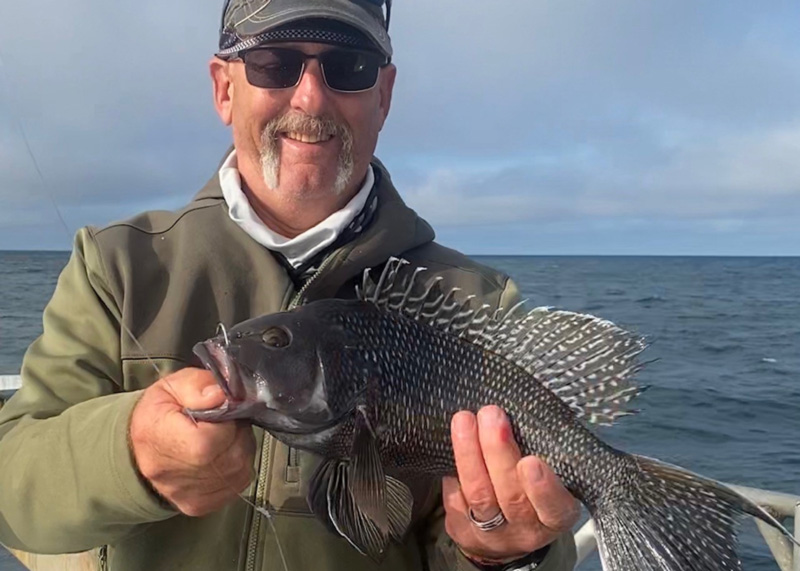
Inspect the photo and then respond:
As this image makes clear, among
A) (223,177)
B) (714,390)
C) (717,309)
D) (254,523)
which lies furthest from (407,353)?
(717,309)

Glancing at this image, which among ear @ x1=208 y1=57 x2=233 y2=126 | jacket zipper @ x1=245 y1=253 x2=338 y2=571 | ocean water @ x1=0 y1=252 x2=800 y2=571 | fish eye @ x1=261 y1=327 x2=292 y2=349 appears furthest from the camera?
ocean water @ x1=0 y1=252 x2=800 y2=571

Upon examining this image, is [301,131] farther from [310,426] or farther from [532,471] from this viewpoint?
[532,471]

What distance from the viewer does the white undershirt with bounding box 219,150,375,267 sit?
10.7 ft

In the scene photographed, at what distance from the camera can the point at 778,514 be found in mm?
4086

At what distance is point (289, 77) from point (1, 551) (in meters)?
6.84

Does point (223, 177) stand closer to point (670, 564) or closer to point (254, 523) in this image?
point (254, 523)

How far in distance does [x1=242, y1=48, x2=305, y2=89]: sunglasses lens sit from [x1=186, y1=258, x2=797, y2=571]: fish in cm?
105

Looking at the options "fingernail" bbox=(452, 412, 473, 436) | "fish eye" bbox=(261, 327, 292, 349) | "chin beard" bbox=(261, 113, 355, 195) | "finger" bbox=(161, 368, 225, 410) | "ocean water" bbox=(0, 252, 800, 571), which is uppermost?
"chin beard" bbox=(261, 113, 355, 195)

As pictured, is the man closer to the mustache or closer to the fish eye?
the mustache

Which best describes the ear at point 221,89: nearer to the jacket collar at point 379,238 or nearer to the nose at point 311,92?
the jacket collar at point 379,238

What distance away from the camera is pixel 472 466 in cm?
263

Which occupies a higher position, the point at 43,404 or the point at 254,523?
the point at 43,404

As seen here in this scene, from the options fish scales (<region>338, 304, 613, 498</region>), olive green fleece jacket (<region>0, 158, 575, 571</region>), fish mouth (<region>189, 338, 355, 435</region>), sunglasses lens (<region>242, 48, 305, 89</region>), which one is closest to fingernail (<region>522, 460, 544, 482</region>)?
fish scales (<region>338, 304, 613, 498</region>)

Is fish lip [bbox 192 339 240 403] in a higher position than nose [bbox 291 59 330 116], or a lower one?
lower
